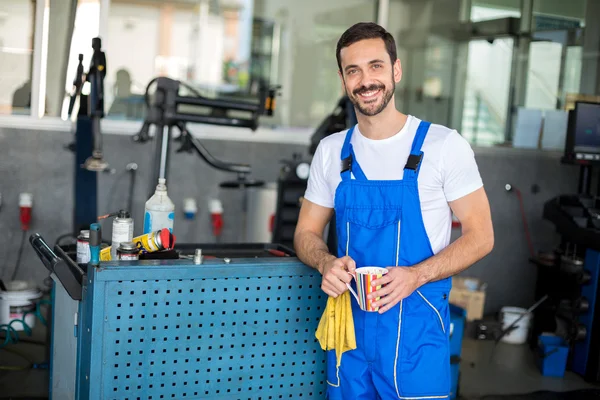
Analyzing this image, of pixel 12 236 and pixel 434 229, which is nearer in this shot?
pixel 434 229

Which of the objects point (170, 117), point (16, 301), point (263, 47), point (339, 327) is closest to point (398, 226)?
point (339, 327)

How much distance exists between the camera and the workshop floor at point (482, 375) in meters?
3.31

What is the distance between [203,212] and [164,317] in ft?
9.93

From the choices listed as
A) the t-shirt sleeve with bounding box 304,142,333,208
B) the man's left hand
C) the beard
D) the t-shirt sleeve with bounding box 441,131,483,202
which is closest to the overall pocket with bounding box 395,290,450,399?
the man's left hand

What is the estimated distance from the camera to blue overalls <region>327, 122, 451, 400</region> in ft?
6.28

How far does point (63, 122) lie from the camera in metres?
4.50

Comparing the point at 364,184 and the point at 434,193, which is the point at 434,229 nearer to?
the point at 434,193

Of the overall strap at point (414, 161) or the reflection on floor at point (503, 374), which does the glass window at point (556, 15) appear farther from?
the overall strap at point (414, 161)

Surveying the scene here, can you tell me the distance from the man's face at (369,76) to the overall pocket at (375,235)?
280 mm

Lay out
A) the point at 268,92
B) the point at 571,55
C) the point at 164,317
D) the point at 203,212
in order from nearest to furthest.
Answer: the point at 164,317
the point at 268,92
the point at 203,212
the point at 571,55

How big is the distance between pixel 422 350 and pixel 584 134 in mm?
2999

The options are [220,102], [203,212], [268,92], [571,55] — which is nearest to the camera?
[220,102]

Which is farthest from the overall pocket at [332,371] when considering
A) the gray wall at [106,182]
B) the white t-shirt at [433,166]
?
the gray wall at [106,182]

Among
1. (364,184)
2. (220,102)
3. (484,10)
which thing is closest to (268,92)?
(220,102)
